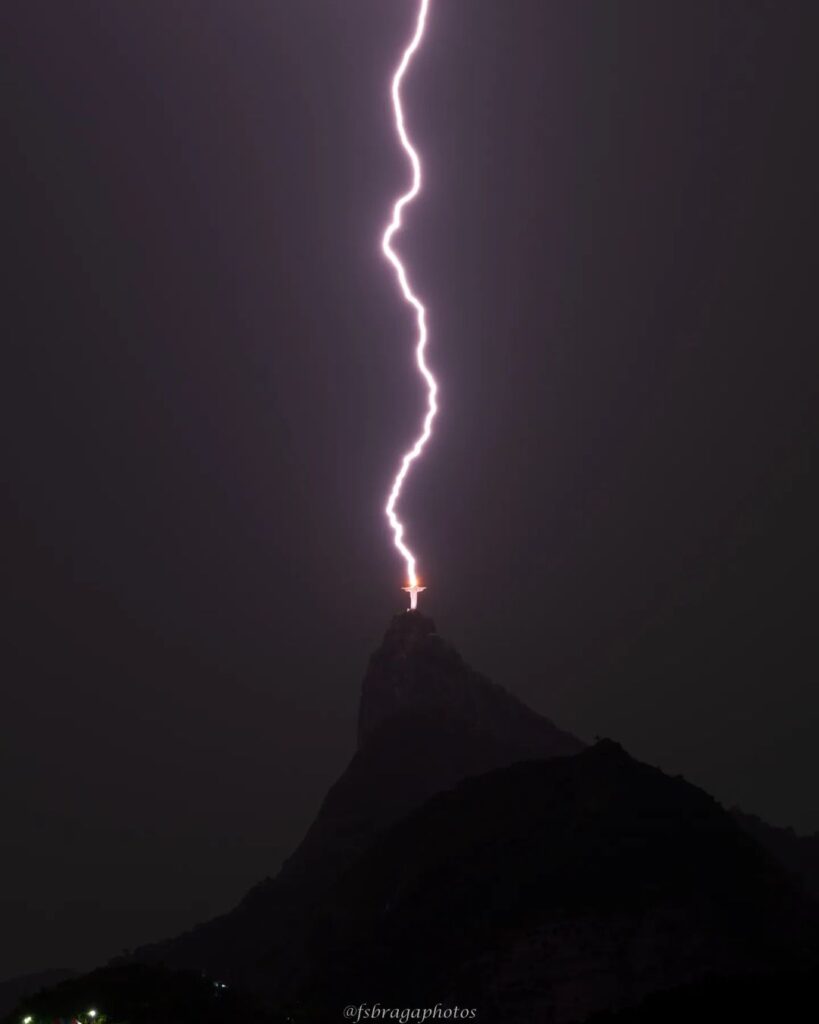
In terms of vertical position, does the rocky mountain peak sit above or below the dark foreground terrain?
above

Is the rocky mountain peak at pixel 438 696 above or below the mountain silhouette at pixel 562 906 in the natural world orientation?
above

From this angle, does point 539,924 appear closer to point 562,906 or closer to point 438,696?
point 562,906

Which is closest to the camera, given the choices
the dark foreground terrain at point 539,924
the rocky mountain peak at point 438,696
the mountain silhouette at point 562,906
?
the dark foreground terrain at point 539,924

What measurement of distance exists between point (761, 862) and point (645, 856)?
4076 mm

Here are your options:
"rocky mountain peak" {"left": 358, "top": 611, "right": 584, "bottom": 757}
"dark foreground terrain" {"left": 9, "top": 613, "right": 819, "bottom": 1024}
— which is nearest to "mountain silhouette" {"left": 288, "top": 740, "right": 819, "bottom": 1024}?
"dark foreground terrain" {"left": 9, "top": 613, "right": 819, "bottom": 1024}

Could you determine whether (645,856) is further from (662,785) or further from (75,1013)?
(75,1013)

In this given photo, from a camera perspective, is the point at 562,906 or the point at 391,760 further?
the point at 391,760

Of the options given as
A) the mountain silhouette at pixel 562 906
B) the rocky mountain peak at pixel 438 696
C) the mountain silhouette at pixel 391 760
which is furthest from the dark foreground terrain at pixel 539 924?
the rocky mountain peak at pixel 438 696

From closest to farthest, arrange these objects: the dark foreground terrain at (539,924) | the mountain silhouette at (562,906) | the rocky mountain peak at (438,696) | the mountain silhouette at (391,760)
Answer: the dark foreground terrain at (539,924)
the mountain silhouette at (562,906)
the mountain silhouette at (391,760)
the rocky mountain peak at (438,696)

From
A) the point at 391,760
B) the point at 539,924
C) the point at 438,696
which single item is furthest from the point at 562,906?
the point at 438,696

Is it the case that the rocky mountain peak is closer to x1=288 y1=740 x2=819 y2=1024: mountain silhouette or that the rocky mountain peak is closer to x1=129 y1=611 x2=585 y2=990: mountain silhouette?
x1=129 y1=611 x2=585 y2=990: mountain silhouette

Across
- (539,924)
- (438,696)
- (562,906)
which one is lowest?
(539,924)

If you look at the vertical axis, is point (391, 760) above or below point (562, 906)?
above

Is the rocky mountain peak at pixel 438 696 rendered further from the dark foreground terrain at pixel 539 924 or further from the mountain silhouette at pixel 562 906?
the mountain silhouette at pixel 562 906
